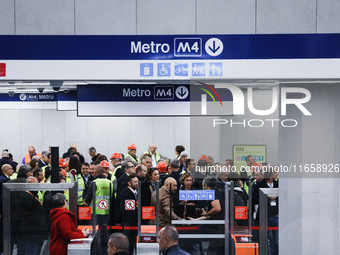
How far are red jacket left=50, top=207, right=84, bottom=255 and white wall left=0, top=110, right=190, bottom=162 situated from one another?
12.0 metres

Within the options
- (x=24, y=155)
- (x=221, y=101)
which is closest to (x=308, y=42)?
(x=221, y=101)

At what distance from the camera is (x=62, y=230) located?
22.8 ft

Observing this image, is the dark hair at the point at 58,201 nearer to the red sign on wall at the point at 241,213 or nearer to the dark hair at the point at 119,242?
the dark hair at the point at 119,242

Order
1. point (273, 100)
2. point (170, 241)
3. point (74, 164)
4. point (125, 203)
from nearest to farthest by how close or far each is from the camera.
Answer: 1. point (170, 241)
2. point (273, 100)
3. point (125, 203)
4. point (74, 164)

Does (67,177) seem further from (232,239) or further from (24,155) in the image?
(24,155)

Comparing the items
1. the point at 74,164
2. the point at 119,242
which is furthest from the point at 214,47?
the point at 74,164

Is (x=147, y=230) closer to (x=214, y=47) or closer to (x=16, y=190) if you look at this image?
(x=16, y=190)

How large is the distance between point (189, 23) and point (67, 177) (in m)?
4.66

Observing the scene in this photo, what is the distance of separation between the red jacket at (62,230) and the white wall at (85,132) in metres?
12.0

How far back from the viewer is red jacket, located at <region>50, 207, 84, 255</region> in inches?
274

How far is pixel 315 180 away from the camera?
704cm

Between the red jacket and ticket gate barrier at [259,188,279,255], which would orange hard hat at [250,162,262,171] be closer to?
ticket gate barrier at [259,188,279,255]

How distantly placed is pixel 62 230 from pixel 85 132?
12.8 meters

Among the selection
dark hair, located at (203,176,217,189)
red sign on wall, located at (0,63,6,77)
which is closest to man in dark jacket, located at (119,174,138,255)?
dark hair, located at (203,176,217,189)
